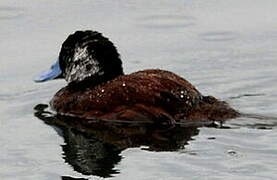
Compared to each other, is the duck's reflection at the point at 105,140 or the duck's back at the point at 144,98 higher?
the duck's back at the point at 144,98

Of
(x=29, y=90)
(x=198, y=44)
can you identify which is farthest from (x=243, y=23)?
(x=29, y=90)

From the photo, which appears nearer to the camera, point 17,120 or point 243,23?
point 17,120

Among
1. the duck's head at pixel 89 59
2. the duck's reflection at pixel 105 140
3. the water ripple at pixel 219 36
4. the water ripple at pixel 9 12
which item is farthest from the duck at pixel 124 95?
the water ripple at pixel 9 12

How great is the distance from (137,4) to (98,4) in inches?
22.4

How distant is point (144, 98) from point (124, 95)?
214mm

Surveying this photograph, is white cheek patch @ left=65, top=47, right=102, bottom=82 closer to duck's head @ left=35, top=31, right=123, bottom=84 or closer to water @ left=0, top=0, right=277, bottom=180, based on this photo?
duck's head @ left=35, top=31, right=123, bottom=84

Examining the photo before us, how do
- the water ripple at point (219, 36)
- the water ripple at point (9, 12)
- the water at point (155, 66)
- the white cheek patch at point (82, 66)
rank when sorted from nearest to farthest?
1. the water at point (155, 66)
2. the white cheek patch at point (82, 66)
3. the water ripple at point (219, 36)
4. the water ripple at point (9, 12)

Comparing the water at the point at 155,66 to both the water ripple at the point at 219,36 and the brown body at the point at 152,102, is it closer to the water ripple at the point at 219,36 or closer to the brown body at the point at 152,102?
the water ripple at the point at 219,36

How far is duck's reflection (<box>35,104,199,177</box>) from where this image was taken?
9.79 m

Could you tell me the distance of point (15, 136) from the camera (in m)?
10.7

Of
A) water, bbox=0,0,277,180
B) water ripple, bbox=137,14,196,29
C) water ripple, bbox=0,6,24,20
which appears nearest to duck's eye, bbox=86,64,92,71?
water, bbox=0,0,277,180

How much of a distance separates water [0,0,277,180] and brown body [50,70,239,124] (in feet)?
0.68

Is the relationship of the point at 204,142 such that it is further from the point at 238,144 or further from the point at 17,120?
the point at 17,120

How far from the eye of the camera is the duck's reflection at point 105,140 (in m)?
9.79
